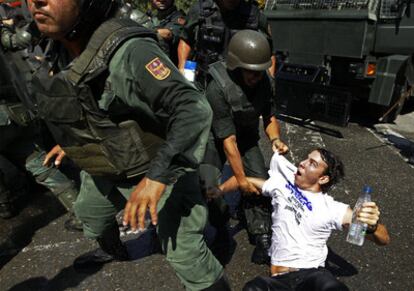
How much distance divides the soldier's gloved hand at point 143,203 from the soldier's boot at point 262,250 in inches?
60.4

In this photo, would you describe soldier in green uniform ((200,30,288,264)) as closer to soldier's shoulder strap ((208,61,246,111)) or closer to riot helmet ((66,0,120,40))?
soldier's shoulder strap ((208,61,246,111))

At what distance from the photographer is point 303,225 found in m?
2.24

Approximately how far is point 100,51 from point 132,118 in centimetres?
35

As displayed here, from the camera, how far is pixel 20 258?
304 centimetres

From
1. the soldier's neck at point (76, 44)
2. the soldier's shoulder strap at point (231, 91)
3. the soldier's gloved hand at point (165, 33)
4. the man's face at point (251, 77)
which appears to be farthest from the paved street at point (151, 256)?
the soldier's gloved hand at point (165, 33)

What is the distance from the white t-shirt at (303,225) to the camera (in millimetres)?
2203

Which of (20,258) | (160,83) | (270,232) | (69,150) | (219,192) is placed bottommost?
(20,258)

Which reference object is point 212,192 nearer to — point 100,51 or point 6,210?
point 100,51

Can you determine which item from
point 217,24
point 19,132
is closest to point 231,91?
point 217,24

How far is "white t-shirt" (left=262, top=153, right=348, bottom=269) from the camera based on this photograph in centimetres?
220

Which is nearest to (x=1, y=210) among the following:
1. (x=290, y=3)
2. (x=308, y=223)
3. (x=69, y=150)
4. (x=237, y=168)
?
(x=69, y=150)

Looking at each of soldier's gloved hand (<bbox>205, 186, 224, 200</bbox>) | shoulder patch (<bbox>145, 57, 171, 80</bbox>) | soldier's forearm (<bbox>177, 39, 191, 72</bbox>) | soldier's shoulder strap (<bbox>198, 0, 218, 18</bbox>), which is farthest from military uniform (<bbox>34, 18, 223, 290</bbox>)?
soldier's forearm (<bbox>177, 39, 191, 72</bbox>)

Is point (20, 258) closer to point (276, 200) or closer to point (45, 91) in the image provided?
point (45, 91)

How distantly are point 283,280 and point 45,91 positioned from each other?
5.47ft
